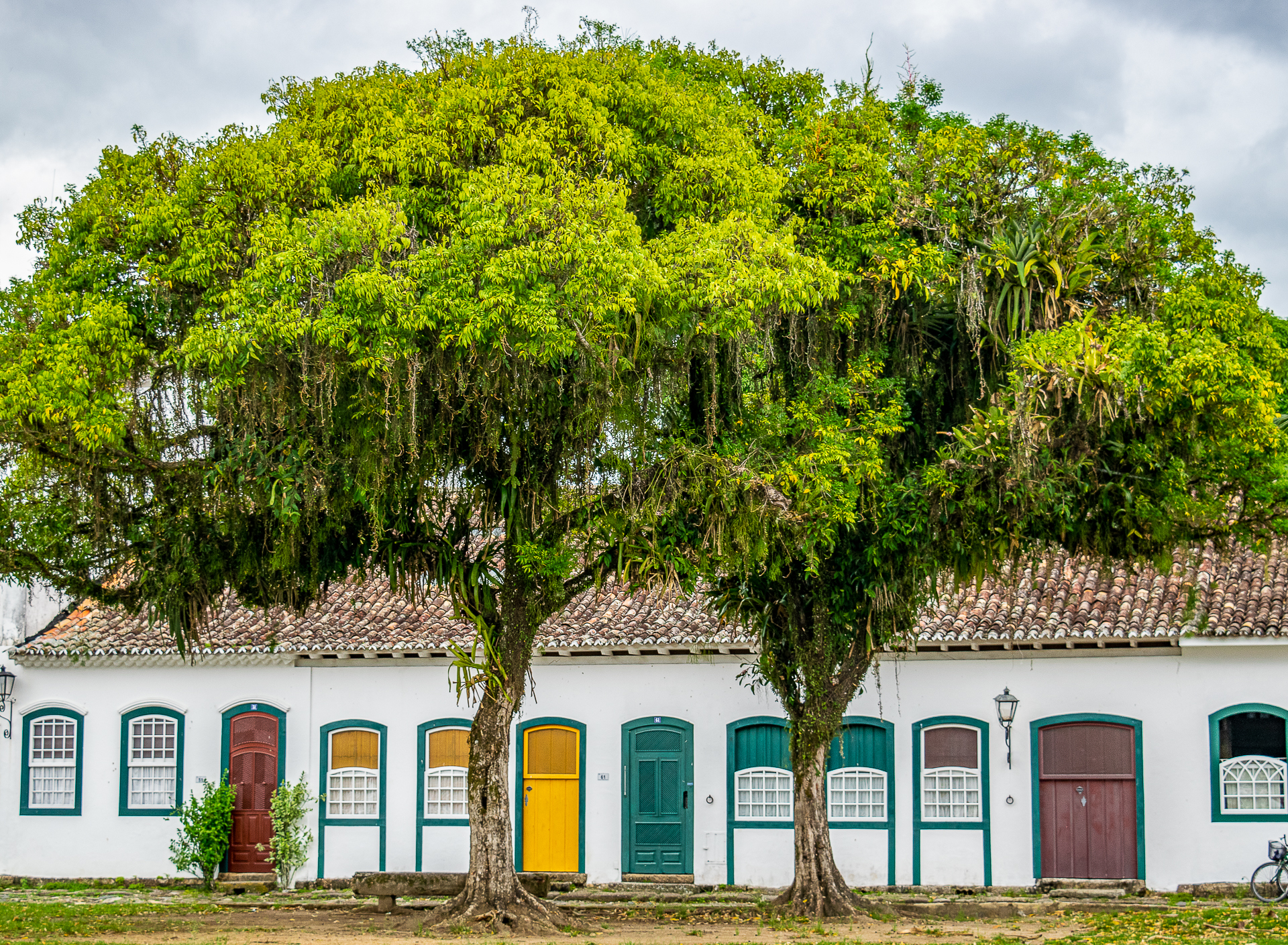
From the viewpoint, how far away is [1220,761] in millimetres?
16672

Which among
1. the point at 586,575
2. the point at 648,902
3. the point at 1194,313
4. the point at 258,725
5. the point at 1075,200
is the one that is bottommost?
the point at 648,902

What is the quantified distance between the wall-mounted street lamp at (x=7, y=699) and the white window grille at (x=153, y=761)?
1938mm

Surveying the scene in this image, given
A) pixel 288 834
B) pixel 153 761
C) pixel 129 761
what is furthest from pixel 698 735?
pixel 129 761

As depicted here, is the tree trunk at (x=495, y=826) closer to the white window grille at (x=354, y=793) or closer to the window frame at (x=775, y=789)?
the window frame at (x=775, y=789)

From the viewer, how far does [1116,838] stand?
17016mm

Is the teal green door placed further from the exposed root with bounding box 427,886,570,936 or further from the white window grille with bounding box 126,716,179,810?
the white window grille with bounding box 126,716,179,810

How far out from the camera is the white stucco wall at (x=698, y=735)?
1673cm

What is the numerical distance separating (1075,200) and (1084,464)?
104 inches

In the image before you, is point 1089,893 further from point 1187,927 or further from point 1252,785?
point 1187,927

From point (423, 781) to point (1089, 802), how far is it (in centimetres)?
920

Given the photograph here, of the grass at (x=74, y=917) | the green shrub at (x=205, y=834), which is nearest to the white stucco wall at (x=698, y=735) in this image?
the green shrub at (x=205, y=834)

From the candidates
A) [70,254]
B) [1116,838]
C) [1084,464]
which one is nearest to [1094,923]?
[1116,838]

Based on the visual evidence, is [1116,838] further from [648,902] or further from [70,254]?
[70,254]

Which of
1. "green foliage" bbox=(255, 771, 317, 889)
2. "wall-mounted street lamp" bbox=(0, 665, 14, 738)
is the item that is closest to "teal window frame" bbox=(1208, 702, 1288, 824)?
"green foliage" bbox=(255, 771, 317, 889)
